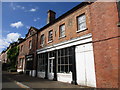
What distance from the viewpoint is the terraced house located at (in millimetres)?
6981

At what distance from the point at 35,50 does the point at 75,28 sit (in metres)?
8.55

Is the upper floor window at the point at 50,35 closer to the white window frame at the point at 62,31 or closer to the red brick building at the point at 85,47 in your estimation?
the red brick building at the point at 85,47

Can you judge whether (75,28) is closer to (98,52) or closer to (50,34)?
(98,52)

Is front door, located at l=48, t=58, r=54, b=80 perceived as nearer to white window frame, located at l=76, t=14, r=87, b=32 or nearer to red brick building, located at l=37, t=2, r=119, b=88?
red brick building, located at l=37, t=2, r=119, b=88

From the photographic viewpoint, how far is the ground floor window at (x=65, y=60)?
10.2 metres

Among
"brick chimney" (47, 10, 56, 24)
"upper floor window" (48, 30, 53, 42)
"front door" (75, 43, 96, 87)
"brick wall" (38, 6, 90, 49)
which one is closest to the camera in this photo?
"front door" (75, 43, 96, 87)

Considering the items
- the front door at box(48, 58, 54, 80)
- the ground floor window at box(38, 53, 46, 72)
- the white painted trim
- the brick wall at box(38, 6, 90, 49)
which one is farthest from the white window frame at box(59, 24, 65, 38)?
the ground floor window at box(38, 53, 46, 72)

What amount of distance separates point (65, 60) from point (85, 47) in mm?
2817

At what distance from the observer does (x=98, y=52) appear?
25.0 feet

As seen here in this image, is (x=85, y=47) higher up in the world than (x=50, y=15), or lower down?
lower down

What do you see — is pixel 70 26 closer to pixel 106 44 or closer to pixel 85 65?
pixel 85 65

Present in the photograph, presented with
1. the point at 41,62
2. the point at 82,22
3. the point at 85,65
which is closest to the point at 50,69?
the point at 41,62

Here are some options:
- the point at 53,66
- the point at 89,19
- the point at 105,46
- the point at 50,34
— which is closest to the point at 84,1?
the point at 89,19

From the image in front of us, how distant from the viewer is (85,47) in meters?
8.85
